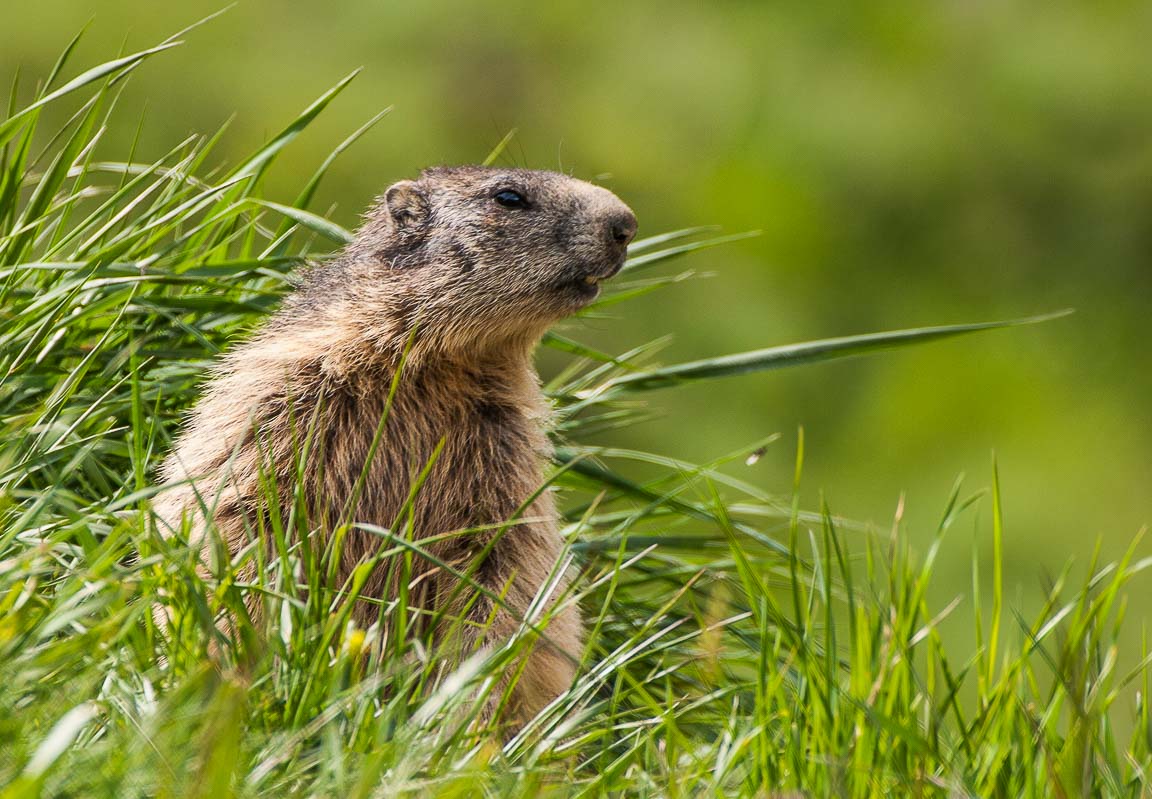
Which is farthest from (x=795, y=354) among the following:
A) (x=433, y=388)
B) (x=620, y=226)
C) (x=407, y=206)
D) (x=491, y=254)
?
(x=407, y=206)

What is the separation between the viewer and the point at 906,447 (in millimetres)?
10234

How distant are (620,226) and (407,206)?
0.65 m

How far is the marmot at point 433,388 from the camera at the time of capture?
3568mm

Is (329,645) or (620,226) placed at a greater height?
(620,226)

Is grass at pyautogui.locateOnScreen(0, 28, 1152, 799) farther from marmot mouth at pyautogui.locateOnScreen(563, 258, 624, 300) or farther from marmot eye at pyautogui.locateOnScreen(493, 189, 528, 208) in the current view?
marmot eye at pyautogui.locateOnScreen(493, 189, 528, 208)

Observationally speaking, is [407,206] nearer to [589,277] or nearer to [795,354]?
[589,277]

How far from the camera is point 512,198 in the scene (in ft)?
13.7

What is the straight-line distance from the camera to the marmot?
3568mm

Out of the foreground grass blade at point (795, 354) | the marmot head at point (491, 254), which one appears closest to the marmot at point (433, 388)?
the marmot head at point (491, 254)

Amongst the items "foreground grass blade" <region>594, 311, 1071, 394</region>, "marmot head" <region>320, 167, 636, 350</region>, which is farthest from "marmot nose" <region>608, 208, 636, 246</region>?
"foreground grass blade" <region>594, 311, 1071, 394</region>

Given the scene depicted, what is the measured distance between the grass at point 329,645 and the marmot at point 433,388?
187 millimetres

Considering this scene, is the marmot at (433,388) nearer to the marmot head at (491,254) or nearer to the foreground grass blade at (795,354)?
the marmot head at (491,254)

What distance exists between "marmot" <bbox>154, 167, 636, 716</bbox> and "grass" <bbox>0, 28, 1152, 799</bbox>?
0.61 feet

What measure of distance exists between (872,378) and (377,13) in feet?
16.4
